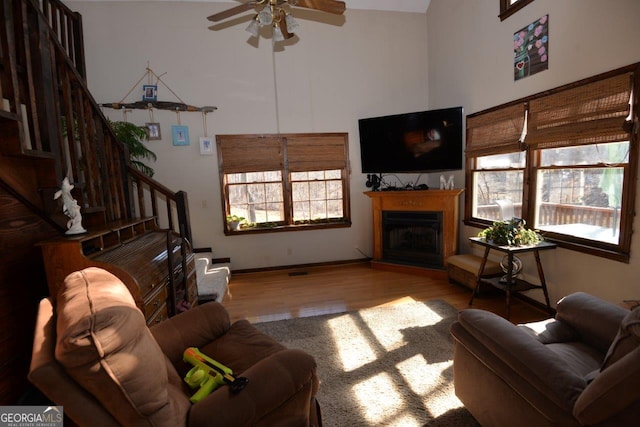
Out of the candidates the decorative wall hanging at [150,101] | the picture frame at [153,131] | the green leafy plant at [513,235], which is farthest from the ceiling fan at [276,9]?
the green leafy plant at [513,235]

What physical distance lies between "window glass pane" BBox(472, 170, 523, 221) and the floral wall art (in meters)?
1.06

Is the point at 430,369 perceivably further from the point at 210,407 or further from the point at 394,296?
the point at 210,407

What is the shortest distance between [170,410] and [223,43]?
4676 millimetres

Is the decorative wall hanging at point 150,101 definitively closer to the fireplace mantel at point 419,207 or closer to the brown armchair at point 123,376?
the fireplace mantel at point 419,207

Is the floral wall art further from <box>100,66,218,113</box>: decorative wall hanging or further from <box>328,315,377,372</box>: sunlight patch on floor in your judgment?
<box>100,66,218,113</box>: decorative wall hanging

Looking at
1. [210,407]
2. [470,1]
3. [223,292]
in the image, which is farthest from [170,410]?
[470,1]

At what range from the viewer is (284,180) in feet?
15.8

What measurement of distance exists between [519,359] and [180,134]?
4.58 meters

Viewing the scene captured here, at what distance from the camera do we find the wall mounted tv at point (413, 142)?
4.18 m

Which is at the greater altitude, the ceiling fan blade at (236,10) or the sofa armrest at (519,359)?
the ceiling fan blade at (236,10)

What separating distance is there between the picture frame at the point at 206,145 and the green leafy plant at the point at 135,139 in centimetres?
66

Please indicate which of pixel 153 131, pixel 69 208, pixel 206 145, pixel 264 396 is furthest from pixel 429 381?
pixel 153 131

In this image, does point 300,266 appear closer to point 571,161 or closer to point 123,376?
point 571,161

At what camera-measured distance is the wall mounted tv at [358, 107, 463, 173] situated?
418cm
